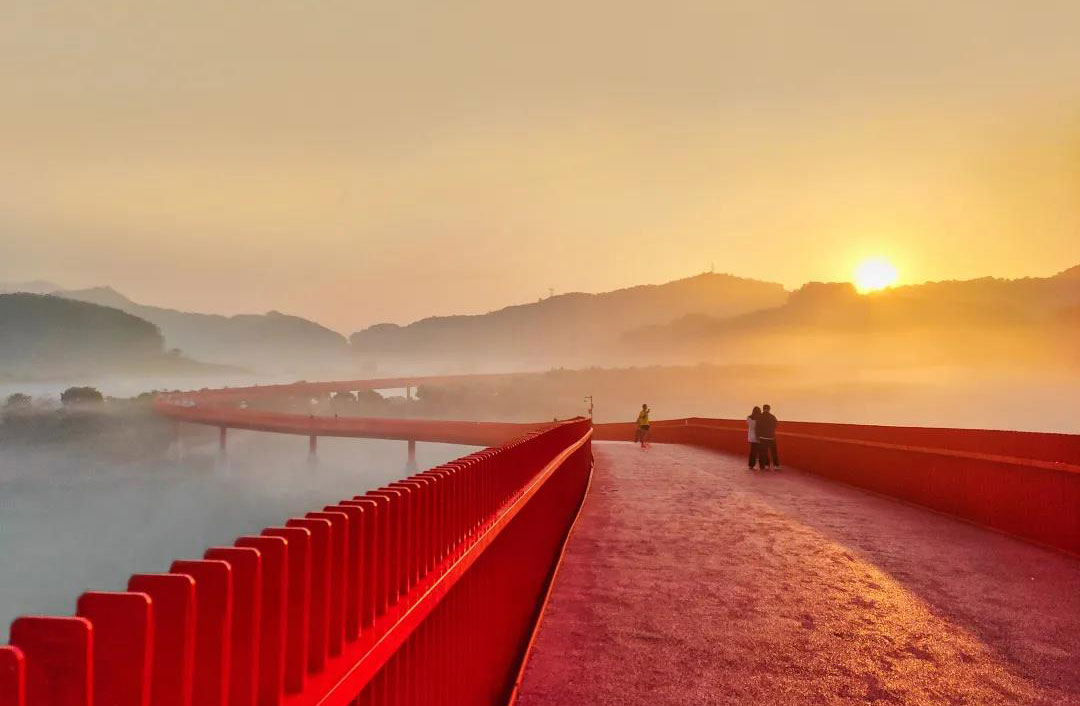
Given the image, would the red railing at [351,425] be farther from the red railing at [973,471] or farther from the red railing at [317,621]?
the red railing at [317,621]

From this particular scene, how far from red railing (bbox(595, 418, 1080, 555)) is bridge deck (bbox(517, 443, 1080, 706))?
425mm

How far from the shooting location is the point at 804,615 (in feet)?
31.2

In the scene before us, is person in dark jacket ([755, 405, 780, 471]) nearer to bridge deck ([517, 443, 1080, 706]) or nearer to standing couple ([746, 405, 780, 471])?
standing couple ([746, 405, 780, 471])

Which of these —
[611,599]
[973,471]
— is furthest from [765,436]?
[611,599]

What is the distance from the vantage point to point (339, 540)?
342 centimetres

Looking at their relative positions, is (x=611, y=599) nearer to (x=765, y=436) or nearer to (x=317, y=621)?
(x=317, y=621)

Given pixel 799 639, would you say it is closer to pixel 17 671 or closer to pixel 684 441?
pixel 17 671

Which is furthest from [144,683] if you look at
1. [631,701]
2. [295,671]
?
[631,701]

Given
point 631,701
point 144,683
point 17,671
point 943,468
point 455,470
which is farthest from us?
point 943,468

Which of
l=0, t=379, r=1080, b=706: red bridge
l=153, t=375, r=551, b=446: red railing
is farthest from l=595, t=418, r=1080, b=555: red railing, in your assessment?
l=153, t=375, r=551, b=446: red railing

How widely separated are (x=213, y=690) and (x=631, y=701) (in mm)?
4990

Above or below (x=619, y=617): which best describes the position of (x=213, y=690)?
above

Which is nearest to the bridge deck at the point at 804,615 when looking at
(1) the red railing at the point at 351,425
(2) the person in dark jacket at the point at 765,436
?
(2) the person in dark jacket at the point at 765,436

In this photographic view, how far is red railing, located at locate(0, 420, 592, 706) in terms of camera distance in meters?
1.90
